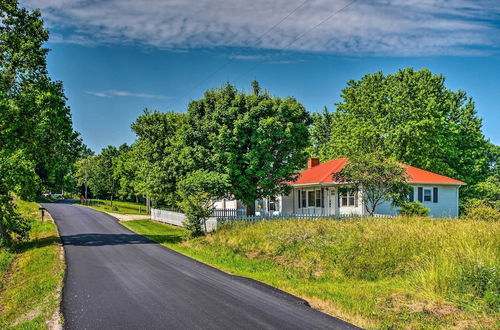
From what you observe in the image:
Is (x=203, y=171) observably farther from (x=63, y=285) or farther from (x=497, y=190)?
(x=497, y=190)

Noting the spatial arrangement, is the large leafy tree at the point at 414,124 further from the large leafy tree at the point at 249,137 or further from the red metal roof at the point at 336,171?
the large leafy tree at the point at 249,137

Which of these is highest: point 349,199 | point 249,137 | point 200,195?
point 249,137

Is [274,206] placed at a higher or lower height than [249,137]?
lower

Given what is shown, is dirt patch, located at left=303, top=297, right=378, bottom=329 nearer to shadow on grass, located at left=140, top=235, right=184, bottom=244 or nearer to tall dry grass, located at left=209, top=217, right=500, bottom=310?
tall dry grass, located at left=209, top=217, right=500, bottom=310

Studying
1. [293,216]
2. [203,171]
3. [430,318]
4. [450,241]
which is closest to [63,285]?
[430,318]

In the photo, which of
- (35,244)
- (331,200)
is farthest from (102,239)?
(331,200)

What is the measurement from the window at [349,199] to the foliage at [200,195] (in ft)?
37.6

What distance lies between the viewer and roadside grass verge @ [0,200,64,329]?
29.8 ft

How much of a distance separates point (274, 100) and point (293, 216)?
8.70 meters

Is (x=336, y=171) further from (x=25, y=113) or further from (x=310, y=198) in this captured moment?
(x=25, y=113)

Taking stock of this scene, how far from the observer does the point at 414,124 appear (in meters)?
42.3

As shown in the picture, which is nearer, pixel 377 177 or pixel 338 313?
pixel 338 313

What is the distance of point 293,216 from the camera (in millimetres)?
28594

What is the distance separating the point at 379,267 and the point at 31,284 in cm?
1112
